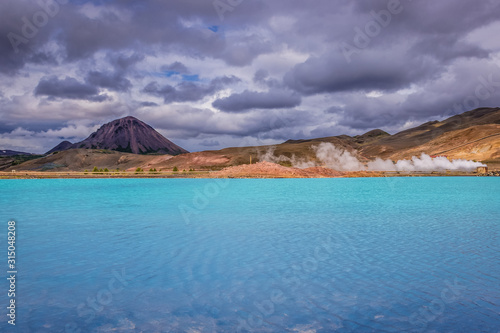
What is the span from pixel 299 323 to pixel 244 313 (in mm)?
1174

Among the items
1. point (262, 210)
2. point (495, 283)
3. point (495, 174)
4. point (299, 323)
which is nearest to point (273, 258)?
point (299, 323)

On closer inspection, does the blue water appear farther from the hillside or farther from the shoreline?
the hillside

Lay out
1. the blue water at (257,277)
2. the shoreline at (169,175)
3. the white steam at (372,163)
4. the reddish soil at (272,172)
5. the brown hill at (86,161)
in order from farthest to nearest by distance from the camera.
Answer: the brown hill at (86,161) < the white steam at (372,163) < the reddish soil at (272,172) < the shoreline at (169,175) < the blue water at (257,277)

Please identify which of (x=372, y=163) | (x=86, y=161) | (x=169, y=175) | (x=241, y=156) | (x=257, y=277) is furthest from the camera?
(x=86, y=161)

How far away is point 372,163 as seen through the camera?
429ft

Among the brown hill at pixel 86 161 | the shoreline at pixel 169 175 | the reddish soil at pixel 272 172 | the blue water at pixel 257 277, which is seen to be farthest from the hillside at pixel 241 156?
the blue water at pixel 257 277

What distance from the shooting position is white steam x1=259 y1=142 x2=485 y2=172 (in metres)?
117

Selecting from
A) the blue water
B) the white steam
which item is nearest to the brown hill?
the white steam

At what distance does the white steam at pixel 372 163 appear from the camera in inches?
4594

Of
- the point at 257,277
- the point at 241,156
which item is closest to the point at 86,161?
the point at 241,156

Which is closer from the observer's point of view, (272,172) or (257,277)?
(257,277)

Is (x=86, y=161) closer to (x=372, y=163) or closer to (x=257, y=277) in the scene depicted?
(x=372, y=163)

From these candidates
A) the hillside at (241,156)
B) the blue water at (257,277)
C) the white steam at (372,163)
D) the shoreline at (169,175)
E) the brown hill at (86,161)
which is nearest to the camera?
the blue water at (257,277)

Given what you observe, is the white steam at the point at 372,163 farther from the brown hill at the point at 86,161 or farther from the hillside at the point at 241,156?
the brown hill at the point at 86,161
